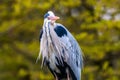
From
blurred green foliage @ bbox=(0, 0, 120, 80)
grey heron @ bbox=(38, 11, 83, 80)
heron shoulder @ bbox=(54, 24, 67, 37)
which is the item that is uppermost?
blurred green foliage @ bbox=(0, 0, 120, 80)

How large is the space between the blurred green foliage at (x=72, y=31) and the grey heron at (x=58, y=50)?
4.68 m

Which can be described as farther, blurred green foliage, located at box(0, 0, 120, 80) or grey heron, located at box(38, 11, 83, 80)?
blurred green foliage, located at box(0, 0, 120, 80)

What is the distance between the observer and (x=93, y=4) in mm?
8234

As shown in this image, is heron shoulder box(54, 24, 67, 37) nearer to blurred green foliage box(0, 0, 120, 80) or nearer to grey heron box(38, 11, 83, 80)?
grey heron box(38, 11, 83, 80)

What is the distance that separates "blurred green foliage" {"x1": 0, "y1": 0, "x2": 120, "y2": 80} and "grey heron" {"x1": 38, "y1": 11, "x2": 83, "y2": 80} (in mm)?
4685

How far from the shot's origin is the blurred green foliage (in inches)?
325

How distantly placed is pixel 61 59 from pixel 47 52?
0.09 m

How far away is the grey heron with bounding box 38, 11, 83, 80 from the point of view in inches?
117

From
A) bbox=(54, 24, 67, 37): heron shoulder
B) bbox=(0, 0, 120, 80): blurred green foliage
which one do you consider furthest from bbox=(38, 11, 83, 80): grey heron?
bbox=(0, 0, 120, 80): blurred green foliage

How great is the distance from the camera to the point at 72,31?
8.89 meters

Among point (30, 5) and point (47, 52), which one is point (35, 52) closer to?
point (30, 5)

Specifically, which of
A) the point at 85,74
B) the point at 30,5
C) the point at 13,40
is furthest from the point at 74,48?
the point at 13,40

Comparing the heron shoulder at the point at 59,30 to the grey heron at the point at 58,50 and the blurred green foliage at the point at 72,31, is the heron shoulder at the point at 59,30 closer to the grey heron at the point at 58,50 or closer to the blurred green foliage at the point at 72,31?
the grey heron at the point at 58,50

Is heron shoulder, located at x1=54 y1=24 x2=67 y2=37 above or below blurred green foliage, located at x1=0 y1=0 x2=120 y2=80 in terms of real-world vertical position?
below
